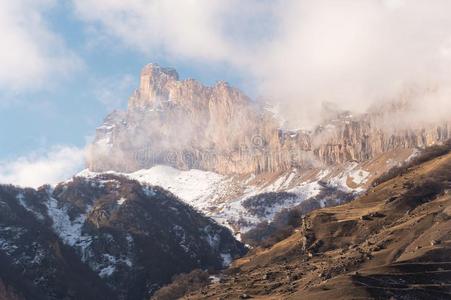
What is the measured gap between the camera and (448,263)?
13100 cm

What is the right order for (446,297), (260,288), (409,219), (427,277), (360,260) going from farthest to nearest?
(409,219)
(260,288)
(360,260)
(427,277)
(446,297)

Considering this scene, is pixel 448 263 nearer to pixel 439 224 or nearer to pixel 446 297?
pixel 446 297

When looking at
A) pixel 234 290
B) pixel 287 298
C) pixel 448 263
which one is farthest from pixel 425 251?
pixel 234 290

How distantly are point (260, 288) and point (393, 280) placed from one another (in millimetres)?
49990

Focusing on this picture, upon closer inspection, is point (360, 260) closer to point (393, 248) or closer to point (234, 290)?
point (393, 248)

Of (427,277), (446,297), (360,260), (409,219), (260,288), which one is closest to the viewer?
(446,297)

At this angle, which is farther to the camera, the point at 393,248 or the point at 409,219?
the point at 409,219

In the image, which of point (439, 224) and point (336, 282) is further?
point (439, 224)

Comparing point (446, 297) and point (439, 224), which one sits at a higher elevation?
point (439, 224)

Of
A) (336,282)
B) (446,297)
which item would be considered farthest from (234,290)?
(446,297)

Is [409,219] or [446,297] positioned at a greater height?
[409,219]

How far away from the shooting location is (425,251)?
140625 mm

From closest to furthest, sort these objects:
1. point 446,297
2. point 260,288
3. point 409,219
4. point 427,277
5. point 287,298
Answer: point 446,297
point 427,277
point 287,298
point 260,288
point 409,219

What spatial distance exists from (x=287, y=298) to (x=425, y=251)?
31603 millimetres
